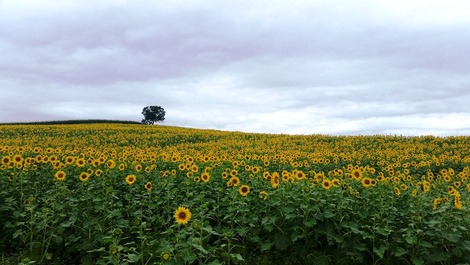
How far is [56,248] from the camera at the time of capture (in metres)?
7.07

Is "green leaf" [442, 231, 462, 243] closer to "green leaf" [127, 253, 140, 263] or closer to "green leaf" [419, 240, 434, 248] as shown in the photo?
"green leaf" [419, 240, 434, 248]

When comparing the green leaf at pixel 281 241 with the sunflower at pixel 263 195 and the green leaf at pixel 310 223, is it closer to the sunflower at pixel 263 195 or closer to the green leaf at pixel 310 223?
the green leaf at pixel 310 223

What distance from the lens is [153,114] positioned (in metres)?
68.7

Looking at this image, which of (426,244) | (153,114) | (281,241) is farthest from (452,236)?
(153,114)

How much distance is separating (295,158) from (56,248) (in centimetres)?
939

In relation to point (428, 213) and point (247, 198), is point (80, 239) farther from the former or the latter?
point (428, 213)

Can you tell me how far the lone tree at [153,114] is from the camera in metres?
68.5

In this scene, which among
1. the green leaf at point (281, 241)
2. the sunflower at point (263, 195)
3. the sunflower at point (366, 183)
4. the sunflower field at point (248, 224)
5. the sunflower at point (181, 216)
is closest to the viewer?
the sunflower at point (181, 216)

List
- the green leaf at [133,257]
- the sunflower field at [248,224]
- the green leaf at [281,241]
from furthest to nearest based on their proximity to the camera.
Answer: the green leaf at [281,241] → the sunflower field at [248,224] → the green leaf at [133,257]

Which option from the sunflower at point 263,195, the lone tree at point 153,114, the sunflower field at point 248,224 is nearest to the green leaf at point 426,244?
the sunflower field at point 248,224

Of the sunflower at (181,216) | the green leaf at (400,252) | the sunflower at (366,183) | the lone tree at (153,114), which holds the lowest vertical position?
the green leaf at (400,252)

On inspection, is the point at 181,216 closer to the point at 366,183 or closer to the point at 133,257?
the point at 133,257

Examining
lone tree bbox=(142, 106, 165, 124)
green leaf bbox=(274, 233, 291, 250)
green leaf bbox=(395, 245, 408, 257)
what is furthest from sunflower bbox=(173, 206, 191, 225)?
lone tree bbox=(142, 106, 165, 124)

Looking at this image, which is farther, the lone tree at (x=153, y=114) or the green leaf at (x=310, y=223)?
the lone tree at (x=153, y=114)
